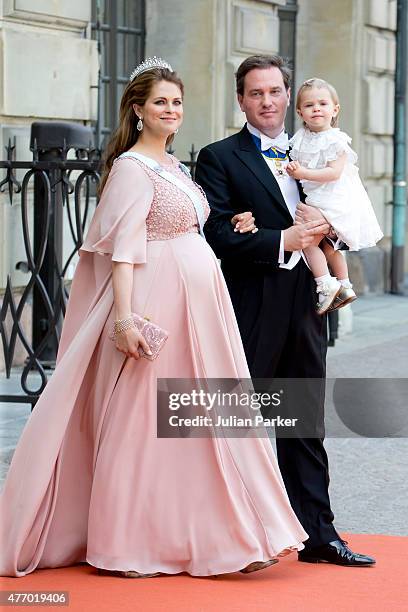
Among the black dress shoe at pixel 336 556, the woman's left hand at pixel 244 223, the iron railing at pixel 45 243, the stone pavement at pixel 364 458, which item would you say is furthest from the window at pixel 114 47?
the black dress shoe at pixel 336 556

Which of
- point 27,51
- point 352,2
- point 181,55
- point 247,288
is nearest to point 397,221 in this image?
point 352,2

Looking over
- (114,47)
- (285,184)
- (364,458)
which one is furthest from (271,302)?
(114,47)

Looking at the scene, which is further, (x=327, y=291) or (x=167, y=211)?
(x=327, y=291)

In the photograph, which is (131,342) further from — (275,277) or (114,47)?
(114,47)

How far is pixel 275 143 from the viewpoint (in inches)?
192

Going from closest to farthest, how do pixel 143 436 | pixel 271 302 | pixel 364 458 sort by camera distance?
pixel 143 436 → pixel 271 302 → pixel 364 458

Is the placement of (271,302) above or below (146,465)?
above

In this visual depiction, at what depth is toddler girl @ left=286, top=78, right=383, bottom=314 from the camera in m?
4.80

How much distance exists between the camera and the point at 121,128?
479 cm

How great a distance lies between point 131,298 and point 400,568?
1.37 metres

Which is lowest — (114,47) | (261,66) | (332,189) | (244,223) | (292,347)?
(292,347)

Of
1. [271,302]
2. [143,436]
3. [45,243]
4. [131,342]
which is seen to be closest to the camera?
[131,342]

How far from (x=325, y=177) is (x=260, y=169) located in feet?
0.76

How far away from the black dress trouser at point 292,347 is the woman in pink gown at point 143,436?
0.40 feet
